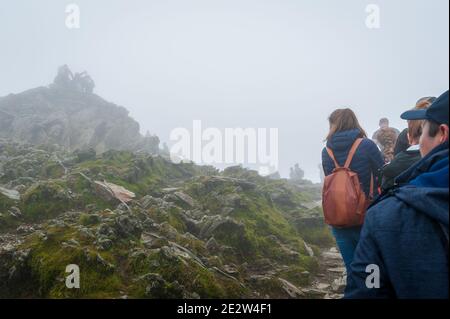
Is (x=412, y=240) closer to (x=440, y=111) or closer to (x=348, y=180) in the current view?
(x=440, y=111)

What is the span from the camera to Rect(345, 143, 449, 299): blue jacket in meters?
2.60

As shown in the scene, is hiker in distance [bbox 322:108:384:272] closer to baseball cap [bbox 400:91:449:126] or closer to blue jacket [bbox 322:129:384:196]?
blue jacket [bbox 322:129:384:196]

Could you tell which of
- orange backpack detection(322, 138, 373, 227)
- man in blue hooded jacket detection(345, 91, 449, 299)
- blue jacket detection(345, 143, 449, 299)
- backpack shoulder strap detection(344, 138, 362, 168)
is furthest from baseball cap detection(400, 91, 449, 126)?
backpack shoulder strap detection(344, 138, 362, 168)

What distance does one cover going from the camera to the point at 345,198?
6.79m

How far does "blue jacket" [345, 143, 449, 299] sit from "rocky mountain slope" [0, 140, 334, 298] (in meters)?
A: 6.28

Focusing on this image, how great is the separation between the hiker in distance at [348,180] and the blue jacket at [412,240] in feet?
12.5

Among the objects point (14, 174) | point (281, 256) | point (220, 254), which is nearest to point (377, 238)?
point (220, 254)

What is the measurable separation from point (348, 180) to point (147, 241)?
785cm

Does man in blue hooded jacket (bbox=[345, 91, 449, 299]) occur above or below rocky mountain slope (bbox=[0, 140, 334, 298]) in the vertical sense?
above

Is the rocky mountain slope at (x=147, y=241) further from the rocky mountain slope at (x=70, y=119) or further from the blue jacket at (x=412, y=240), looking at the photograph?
the rocky mountain slope at (x=70, y=119)

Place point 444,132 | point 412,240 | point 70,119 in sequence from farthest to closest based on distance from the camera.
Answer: point 70,119, point 444,132, point 412,240

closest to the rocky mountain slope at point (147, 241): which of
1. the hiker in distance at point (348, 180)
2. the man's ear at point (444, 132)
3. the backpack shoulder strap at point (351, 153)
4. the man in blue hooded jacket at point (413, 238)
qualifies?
the hiker in distance at point (348, 180)

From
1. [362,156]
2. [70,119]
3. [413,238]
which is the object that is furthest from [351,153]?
[70,119]
